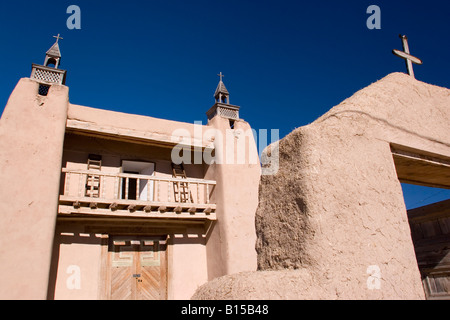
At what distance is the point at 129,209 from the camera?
952 centimetres

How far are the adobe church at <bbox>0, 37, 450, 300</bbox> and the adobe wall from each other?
11mm

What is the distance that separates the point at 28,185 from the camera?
7.68m

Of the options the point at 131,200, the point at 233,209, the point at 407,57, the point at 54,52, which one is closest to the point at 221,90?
the point at 233,209

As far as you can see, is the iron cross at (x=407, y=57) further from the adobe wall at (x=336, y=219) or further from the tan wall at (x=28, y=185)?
the tan wall at (x=28, y=185)

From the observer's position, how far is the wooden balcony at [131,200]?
894 centimetres

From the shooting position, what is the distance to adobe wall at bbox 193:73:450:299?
226 cm

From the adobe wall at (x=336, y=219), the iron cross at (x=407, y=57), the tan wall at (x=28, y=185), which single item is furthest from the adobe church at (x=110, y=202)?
the iron cross at (x=407, y=57)

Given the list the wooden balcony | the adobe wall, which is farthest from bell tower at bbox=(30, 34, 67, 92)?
the adobe wall

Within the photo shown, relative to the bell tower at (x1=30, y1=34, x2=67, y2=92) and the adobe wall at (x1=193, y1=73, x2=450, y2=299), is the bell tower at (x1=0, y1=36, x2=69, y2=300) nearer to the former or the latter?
the bell tower at (x1=30, y1=34, x2=67, y2=92)

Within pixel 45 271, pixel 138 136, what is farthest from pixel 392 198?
pixel 138 136

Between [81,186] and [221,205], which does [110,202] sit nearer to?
[81,186]

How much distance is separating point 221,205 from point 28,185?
17.0 ft

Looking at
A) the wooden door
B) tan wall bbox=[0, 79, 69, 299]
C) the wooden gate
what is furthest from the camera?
the wooden door
